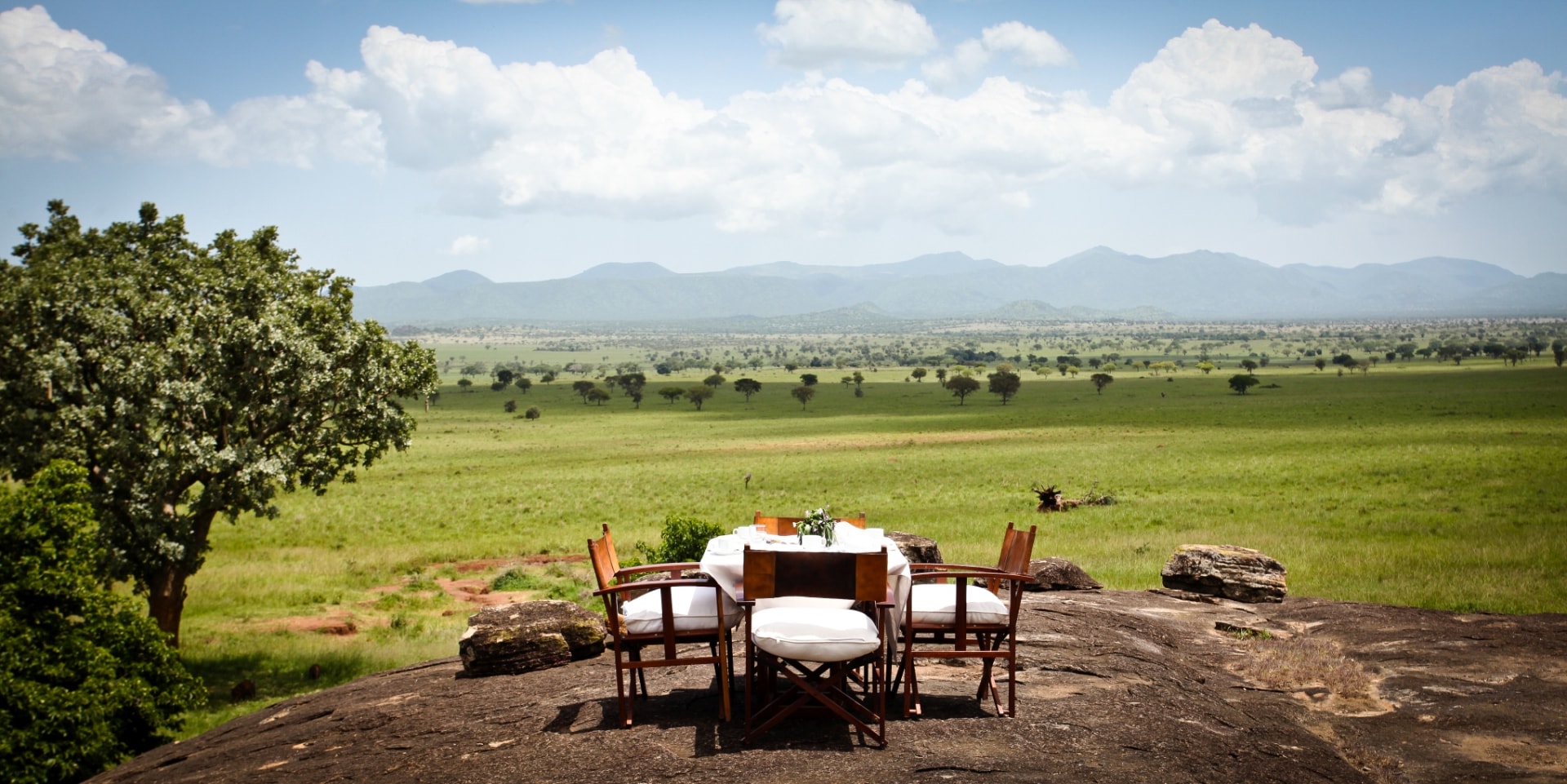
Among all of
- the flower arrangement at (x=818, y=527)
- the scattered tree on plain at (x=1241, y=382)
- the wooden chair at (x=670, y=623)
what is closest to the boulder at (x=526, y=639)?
the wooden chair at (x=670, y=623)

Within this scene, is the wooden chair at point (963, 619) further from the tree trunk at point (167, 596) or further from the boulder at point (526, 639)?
the tree trunk at point (167, 596)

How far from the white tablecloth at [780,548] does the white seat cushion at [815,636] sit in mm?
452

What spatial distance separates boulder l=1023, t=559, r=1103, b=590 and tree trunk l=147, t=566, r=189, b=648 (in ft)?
47.3

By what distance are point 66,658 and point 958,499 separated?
30543mm

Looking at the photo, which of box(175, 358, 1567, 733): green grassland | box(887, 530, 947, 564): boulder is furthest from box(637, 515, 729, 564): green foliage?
box(887, 530, 947, 564): boulder

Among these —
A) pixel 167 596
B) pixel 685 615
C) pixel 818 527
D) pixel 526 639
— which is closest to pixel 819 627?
pixel 685 615

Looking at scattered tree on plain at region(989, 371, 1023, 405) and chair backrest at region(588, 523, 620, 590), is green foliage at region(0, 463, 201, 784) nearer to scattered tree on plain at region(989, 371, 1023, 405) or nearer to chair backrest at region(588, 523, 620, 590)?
chair backrest at region(588, 523, 620, 590)

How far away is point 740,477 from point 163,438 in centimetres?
3293

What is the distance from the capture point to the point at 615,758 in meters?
7.29

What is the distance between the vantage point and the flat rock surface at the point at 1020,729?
23.5ft

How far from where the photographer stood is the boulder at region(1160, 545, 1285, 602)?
48.6 ft

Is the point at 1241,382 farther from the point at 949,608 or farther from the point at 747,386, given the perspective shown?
the point at 949,608

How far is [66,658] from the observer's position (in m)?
12.6

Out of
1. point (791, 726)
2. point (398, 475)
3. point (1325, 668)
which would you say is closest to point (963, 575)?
point (791, 726)
